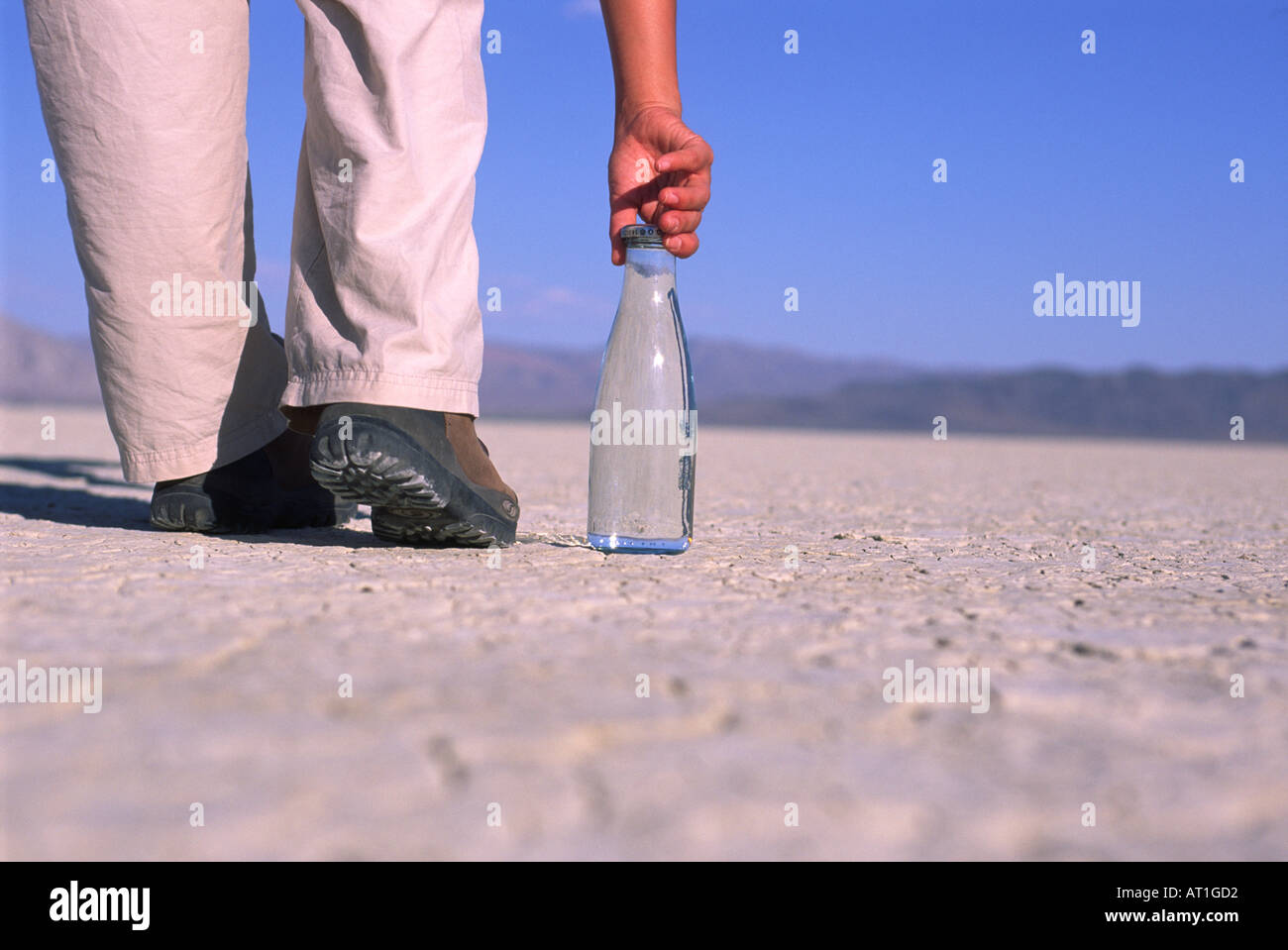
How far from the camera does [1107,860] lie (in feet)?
1.82

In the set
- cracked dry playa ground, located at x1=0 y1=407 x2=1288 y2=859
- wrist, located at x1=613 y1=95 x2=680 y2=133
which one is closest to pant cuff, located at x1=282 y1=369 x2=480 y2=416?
cracked dry playa ground, located at x1=0 y1=407 x2=1288 y2=859

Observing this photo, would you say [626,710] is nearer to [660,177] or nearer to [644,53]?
[660,177]

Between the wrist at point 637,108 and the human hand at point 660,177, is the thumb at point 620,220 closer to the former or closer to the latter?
the human hand at point 660,177

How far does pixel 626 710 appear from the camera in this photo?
0.73 metres

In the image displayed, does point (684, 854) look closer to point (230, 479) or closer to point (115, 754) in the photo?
point (115, 754)

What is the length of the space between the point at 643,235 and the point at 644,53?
295 mm

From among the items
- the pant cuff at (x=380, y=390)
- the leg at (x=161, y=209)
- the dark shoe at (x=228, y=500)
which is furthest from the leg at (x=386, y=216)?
the dark shoe at (x=228, y=500)

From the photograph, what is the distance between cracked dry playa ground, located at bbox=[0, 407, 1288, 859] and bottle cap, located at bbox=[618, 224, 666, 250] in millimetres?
441

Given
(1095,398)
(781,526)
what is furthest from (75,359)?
(781,526)

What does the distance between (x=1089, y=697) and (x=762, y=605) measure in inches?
14.7

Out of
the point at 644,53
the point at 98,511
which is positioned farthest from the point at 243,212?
the point at 98,511

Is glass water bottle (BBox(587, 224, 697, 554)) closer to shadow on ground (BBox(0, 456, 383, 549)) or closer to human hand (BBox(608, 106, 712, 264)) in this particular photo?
human hand (BBox(608, 106, 712, 264))

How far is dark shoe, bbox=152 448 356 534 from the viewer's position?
1.60 m

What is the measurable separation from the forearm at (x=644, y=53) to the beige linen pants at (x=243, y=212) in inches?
9.8
